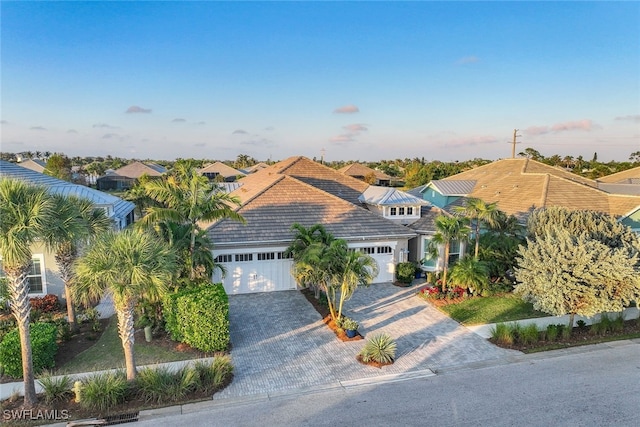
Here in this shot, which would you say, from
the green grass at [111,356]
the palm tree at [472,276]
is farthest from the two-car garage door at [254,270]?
the palm tree at [472,276]

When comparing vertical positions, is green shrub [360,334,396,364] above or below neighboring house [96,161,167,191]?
below

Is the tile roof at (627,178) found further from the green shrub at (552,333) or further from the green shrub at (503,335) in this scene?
the green shrub at (503,335)

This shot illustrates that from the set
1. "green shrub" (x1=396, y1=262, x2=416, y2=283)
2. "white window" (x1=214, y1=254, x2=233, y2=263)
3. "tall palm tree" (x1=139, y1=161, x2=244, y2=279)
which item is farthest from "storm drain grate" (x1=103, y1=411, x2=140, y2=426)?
"green shrub" (x1=396, y1=262, x2=416, y2=283)

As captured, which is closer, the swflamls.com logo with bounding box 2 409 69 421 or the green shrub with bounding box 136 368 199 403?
the swflamls.com logo with bounding box 2 409 69 421

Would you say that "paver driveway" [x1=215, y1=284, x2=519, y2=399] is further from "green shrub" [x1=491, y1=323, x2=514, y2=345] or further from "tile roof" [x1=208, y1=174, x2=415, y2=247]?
"tile roof" [x1=208, y1=174, x2=415, y2=247]

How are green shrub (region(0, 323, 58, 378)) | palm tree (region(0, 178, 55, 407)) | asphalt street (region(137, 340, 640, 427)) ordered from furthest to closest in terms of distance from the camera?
1. green shrub (region(0, 323, 58, 378))
2. asphalt street (region(137, 340, 640, 427))
3. palm tree (region(0, 178, 55, 407))

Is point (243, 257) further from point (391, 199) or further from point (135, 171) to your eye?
point (135, 171)
